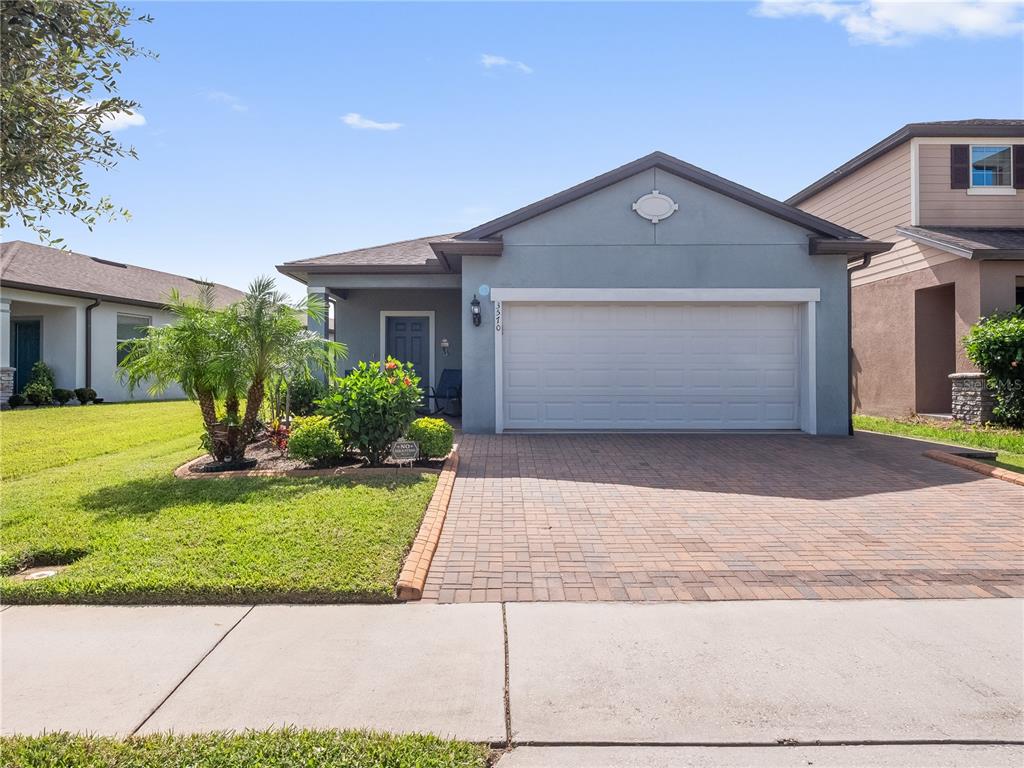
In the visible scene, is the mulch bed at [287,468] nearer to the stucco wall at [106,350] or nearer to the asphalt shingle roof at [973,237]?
the asphalt shingle roof at [973,237]

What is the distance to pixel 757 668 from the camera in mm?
3293

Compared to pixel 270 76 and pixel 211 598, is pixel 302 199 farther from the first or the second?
pixel 211 598

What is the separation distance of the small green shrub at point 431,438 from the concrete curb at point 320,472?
273 millimetres

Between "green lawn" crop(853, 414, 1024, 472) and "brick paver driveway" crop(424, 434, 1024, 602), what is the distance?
1.48 metres

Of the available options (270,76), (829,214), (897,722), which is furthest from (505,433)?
(829,214)

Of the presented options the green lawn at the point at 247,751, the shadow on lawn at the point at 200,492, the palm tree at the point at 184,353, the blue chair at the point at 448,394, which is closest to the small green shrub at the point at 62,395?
the blue chair at the point at 448,394

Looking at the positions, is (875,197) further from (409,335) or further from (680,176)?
(409,335)

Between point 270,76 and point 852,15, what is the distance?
28.8ft

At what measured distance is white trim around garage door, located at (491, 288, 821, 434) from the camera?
1118 centimetres

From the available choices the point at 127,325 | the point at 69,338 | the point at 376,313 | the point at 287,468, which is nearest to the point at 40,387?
the point at 69,338

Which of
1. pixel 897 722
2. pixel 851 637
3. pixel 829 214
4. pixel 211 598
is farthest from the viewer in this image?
pixel 829 214

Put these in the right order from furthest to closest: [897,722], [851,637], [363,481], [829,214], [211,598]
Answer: [829,214]
[363,481]
[211,598]
[851,637]
[897,722]

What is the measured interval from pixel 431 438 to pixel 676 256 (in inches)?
226

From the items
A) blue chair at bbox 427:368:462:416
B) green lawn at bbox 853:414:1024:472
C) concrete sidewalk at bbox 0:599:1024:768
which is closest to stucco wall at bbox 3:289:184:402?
blue chair at bbox 427:368:462:416
